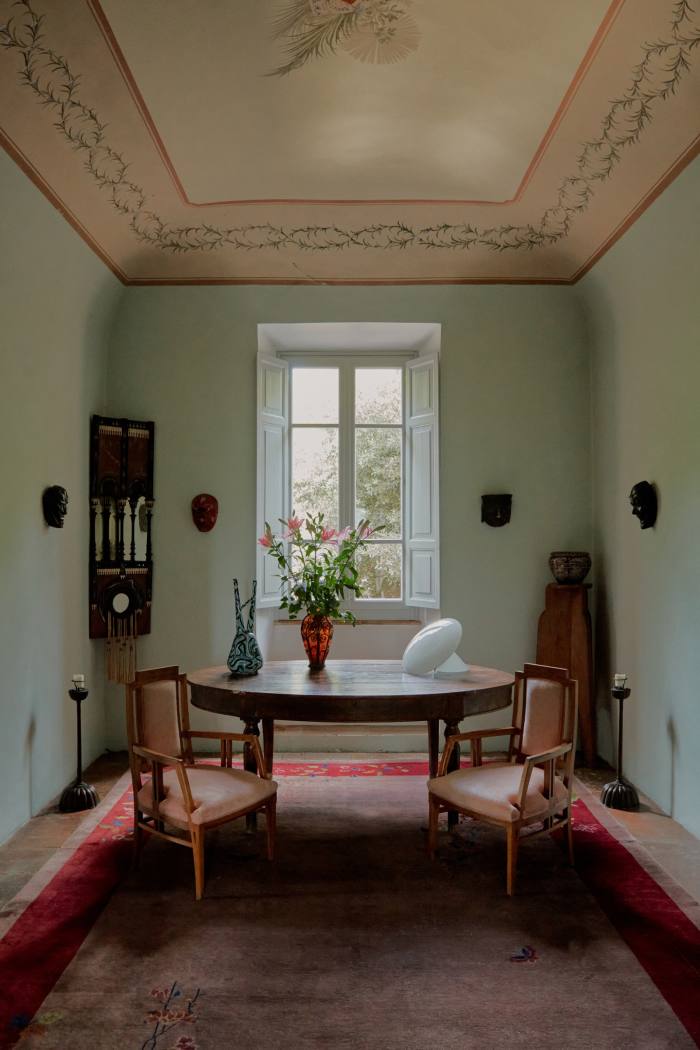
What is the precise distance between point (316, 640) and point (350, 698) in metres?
0.71

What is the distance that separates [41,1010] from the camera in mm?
2418

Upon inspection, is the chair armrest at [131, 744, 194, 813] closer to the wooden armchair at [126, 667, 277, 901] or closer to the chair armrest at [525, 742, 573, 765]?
the wooden armchair at [126, 667, 277, 901]

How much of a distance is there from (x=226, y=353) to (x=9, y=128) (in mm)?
2310

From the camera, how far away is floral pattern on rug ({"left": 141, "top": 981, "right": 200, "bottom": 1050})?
2.26 metres

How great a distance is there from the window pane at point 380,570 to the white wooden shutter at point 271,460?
0.70 metres

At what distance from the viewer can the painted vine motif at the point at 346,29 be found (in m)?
2.90

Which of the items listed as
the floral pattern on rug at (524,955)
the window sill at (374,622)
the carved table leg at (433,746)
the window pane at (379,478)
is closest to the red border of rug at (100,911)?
the floral pattern on rug at (524,955)

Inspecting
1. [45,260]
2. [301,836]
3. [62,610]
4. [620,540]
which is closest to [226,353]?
[45,260]

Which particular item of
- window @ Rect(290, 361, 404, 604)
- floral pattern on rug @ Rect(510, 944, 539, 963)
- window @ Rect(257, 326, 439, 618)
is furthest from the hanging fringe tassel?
floral pattern on rug @ Rect(510, 944, 539, 963)

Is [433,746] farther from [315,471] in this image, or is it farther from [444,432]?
[315,471]

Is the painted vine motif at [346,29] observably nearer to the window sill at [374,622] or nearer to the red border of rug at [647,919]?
the red border of rug at [647,919]

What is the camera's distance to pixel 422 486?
582 cm

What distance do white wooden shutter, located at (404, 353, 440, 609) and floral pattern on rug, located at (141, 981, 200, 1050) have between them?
11.1 feet

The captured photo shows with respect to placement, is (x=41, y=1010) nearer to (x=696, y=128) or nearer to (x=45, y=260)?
(x=45, y=260)
